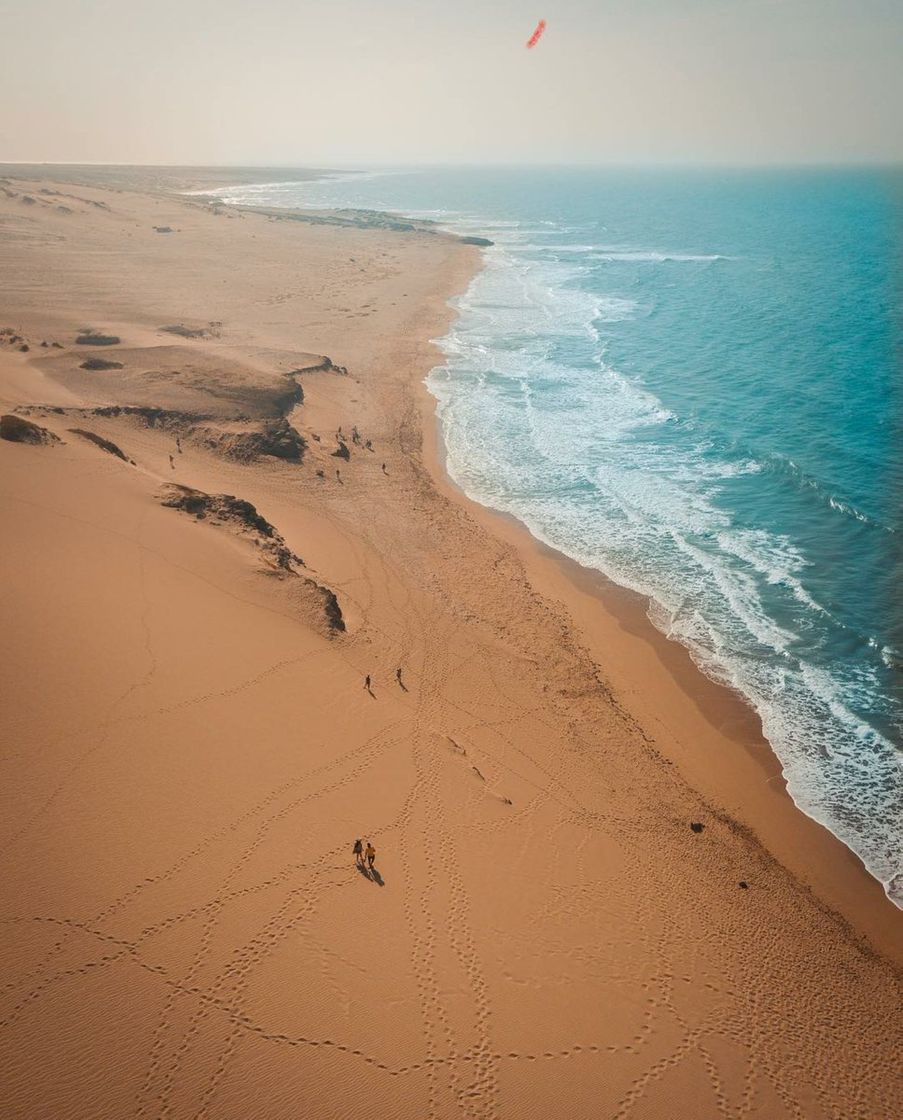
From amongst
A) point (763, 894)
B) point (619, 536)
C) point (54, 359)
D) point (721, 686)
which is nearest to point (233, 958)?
point (763, 894)

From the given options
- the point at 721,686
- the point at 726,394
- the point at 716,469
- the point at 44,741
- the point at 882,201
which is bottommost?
the point at 721,686

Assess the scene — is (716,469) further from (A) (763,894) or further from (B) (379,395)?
(A) (763,894)

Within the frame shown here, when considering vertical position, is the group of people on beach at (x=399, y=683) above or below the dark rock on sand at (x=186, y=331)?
below

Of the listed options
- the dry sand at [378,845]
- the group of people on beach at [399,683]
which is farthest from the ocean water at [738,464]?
the group of people on beach at [399,683]

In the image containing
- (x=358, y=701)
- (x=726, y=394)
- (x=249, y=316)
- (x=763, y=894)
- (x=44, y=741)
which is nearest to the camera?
(x=44, y=741)

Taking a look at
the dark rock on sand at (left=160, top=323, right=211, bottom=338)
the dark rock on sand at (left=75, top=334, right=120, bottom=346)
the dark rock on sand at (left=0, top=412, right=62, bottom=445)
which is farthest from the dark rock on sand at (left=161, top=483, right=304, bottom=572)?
the dark rock on sand at (left=160, top=323, right=211, bottom=338)

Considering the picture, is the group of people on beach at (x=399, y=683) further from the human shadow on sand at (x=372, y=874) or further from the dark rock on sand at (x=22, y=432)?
the dark rock on sand at (x=22, y=432)
